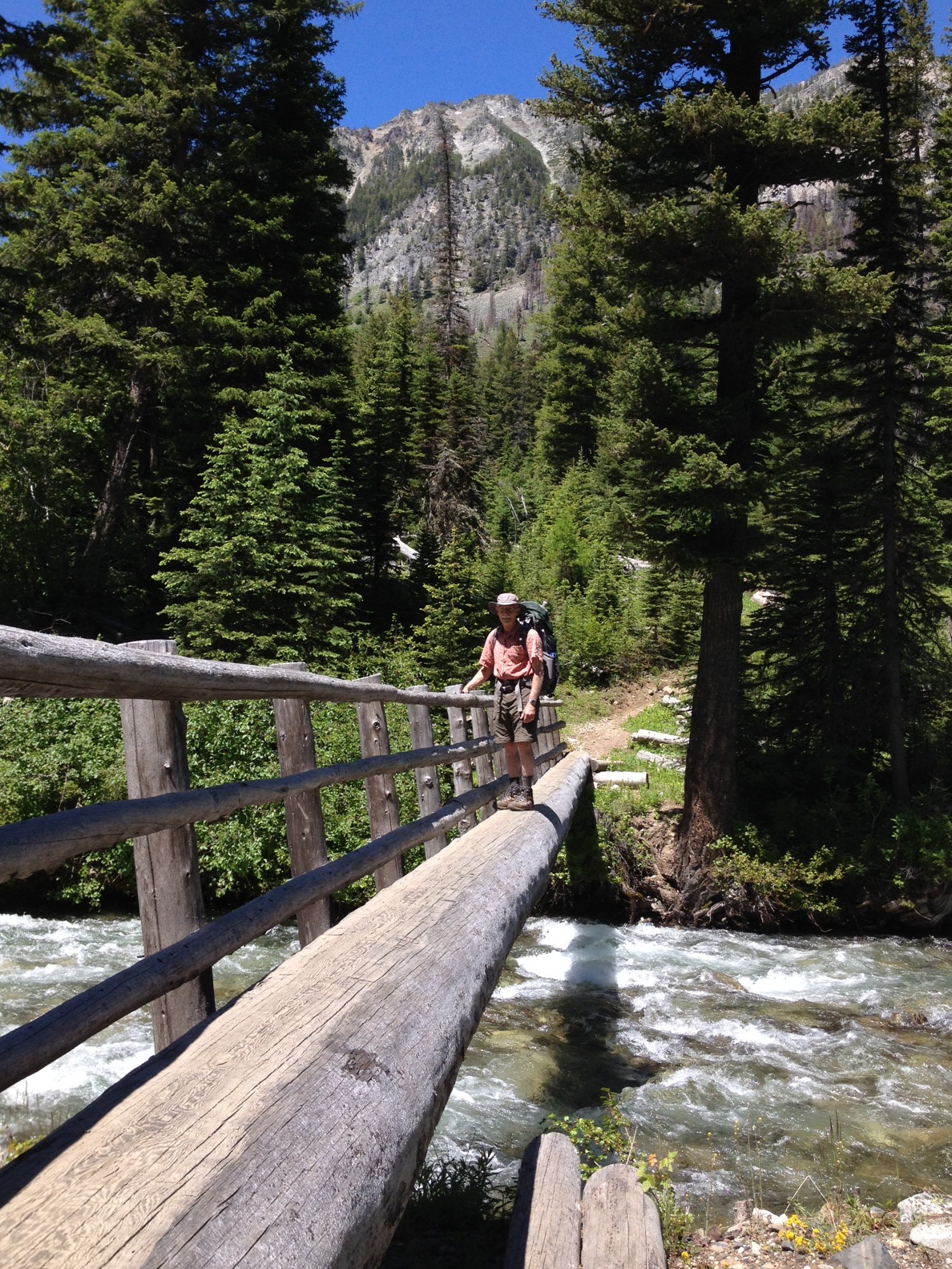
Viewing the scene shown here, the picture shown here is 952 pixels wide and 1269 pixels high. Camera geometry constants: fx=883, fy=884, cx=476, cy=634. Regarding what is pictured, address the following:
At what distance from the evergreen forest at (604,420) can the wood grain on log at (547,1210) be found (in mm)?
10170

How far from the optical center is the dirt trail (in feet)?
71.4

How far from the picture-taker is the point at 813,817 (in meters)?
15.1

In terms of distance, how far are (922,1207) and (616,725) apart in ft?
58.5

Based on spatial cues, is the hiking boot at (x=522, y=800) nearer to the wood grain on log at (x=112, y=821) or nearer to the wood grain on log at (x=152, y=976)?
the wood grain on log at (x=152, y=976)

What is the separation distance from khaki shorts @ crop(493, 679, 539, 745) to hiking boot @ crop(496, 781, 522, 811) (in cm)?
37

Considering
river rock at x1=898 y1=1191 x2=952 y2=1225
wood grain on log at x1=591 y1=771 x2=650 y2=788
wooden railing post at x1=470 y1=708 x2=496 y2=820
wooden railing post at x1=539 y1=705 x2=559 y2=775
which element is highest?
wooden railing post at x1=470 y1=708 x2=496 y2=820

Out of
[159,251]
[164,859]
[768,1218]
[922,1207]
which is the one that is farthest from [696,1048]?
[159,251]

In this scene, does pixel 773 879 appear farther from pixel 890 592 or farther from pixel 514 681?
pixel 514 681

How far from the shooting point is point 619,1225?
3.89 m

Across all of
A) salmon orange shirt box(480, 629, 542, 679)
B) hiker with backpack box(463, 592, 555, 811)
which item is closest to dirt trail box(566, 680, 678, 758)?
hiker with backpack box(463, 592, 555, 811)

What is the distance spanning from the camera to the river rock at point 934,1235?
528 cm

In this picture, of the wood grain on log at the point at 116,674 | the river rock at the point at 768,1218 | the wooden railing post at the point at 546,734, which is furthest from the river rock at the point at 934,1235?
the wooden railing post at the point at 546,734

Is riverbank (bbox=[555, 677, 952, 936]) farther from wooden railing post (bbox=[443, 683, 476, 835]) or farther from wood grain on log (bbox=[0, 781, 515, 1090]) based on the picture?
wood grain on log (bbox=[0, 781, 515, 1090])

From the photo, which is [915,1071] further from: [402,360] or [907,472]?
[402,360]
